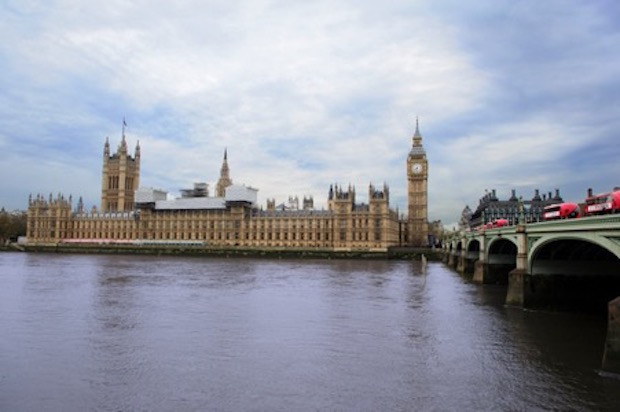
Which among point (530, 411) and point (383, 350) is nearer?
point (530, 411)

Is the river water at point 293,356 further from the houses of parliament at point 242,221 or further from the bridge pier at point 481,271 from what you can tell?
the houses of parliament at point 242,221

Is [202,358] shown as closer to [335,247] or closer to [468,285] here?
[468,285]

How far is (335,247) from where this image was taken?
129 meters

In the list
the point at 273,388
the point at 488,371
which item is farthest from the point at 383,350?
the point at 273,388

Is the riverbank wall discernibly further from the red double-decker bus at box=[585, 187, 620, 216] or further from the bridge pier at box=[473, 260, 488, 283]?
the red double-decker bus at box=[585, 187, 620, 216]

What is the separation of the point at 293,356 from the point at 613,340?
10.3 metres

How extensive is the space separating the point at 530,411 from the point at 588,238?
10738 millimetres

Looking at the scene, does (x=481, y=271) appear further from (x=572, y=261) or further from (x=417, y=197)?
(x=417, y=197)

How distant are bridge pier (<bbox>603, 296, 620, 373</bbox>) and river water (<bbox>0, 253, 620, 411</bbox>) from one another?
424mm

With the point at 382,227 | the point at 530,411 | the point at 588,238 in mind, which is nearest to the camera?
the point at 530,411

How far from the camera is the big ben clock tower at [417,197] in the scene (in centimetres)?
13875

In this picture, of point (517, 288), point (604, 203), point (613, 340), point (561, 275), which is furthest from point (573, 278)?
point (613, 340)

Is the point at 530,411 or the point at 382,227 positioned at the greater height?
the point at 382,227

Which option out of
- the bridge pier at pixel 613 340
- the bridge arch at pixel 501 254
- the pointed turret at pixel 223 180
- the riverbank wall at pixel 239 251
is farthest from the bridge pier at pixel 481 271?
the pointed turret at pixel 223 180
